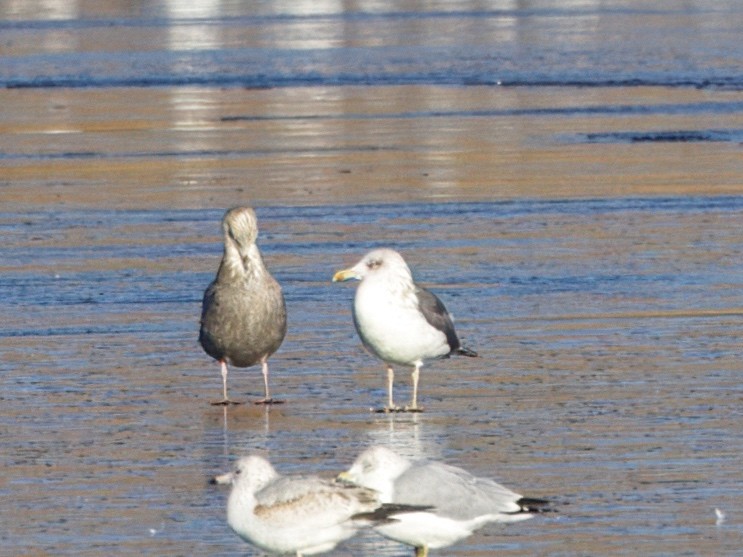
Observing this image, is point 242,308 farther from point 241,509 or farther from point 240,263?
point 241,509

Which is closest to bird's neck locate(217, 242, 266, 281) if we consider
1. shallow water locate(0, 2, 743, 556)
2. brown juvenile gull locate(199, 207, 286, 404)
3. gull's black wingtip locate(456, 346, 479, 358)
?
brown juvenile gull locate(199, 207, 286, 404)

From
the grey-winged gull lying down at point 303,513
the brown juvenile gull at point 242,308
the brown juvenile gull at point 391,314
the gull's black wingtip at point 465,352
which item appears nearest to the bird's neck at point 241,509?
the grey-winged gull lying down at point 303,513

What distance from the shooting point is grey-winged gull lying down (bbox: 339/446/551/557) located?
7438 millimetres

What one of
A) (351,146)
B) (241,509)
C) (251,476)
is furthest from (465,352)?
(351,146)

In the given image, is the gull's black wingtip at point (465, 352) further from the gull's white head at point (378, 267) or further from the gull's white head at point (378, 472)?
the gull's white head at point (378, 472)

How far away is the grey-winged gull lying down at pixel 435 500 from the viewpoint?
7.44 meters

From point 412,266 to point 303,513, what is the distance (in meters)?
7.25

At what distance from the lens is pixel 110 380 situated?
11.1 m

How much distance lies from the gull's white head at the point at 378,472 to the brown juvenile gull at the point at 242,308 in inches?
125

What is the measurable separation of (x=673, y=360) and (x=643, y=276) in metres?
2.60

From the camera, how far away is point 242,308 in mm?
10922

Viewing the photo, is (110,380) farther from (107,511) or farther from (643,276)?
(643,276)

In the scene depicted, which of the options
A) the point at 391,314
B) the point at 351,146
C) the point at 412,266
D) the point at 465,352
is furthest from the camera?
the point at 351,146

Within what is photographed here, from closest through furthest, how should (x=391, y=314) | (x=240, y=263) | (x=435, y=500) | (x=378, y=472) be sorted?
(x=435, y=500) < (x=378, y=472) < (x=391, y=314) < (x=240, y=263)
